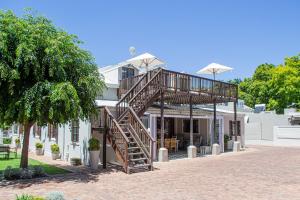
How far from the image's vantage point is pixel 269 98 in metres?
45.9

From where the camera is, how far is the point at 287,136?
1109 inches

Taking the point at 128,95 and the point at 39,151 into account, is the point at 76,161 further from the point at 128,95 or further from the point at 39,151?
the point at 39,151

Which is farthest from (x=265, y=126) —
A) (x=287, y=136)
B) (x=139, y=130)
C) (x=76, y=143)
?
(x=76, y=143)

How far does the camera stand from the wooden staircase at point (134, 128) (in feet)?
43.5

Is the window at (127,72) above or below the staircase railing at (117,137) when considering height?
above

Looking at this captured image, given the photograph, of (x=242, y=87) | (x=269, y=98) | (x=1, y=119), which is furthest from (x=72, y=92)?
(x=242, y=87)

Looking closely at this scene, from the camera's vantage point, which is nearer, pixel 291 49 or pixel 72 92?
pixel 72 92

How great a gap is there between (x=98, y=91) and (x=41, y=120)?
8.18 ft

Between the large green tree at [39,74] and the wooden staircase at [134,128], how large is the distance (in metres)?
2.23

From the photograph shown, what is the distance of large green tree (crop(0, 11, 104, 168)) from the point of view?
10.8 m

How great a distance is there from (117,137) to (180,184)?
422 centimetres

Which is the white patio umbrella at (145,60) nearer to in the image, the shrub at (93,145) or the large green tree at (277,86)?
the shrub at (93,145)

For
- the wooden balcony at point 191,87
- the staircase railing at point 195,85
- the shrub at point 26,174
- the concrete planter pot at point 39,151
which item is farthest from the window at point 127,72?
the shrub at point 26,174

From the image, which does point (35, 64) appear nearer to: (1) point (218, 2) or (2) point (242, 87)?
(1) point (218, 2)
